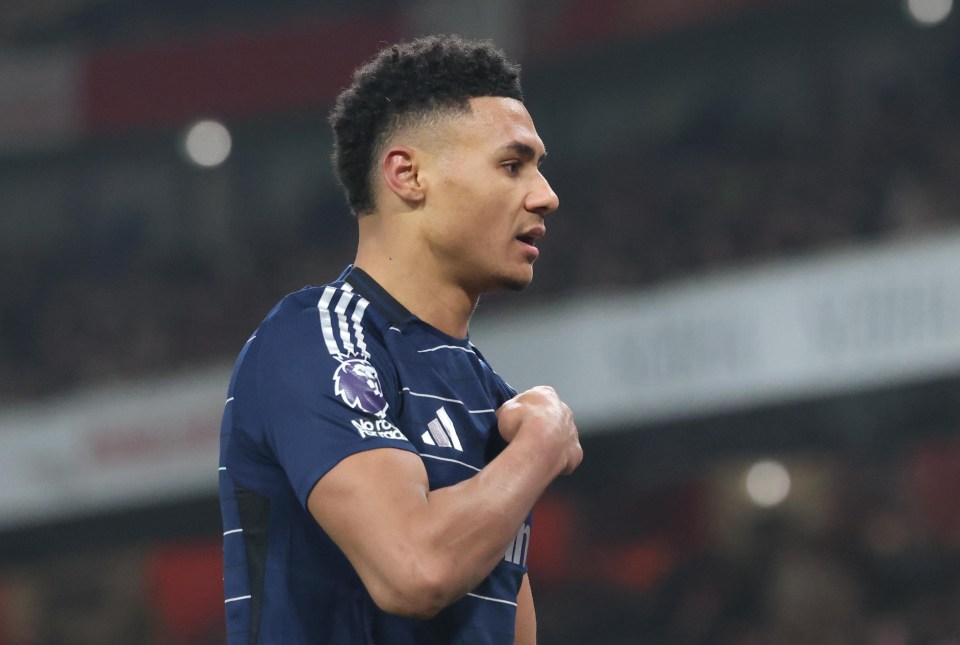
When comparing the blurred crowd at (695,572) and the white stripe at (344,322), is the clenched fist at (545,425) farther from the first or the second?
the blurred crowd at (695,572)

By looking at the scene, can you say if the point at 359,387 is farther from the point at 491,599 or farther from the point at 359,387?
the point at 491,599

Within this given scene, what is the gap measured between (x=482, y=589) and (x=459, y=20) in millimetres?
13995

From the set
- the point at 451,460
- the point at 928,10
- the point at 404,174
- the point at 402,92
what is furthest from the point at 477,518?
the point at 928,10

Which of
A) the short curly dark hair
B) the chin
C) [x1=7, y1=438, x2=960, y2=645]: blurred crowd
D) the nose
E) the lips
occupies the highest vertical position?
the short curly dark hair

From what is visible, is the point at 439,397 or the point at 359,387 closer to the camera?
the point at 359,387

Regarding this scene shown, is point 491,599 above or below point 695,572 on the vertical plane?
above

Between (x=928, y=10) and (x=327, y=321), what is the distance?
1295 cm

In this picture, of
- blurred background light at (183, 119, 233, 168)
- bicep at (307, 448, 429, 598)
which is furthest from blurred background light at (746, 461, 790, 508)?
bicep at (307, 448, 429, 598)

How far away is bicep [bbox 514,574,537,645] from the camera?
2.62 m

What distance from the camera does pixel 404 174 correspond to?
2484mm

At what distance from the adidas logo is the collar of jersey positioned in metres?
0.18

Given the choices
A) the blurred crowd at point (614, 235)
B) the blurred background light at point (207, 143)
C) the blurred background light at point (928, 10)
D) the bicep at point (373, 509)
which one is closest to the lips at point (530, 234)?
the bicep at point (373, 509)

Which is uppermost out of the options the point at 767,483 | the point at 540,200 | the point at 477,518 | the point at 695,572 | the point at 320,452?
the point at 540,200

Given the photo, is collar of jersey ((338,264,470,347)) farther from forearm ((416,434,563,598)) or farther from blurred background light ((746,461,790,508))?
blurred background light ((746,461,790,508))
